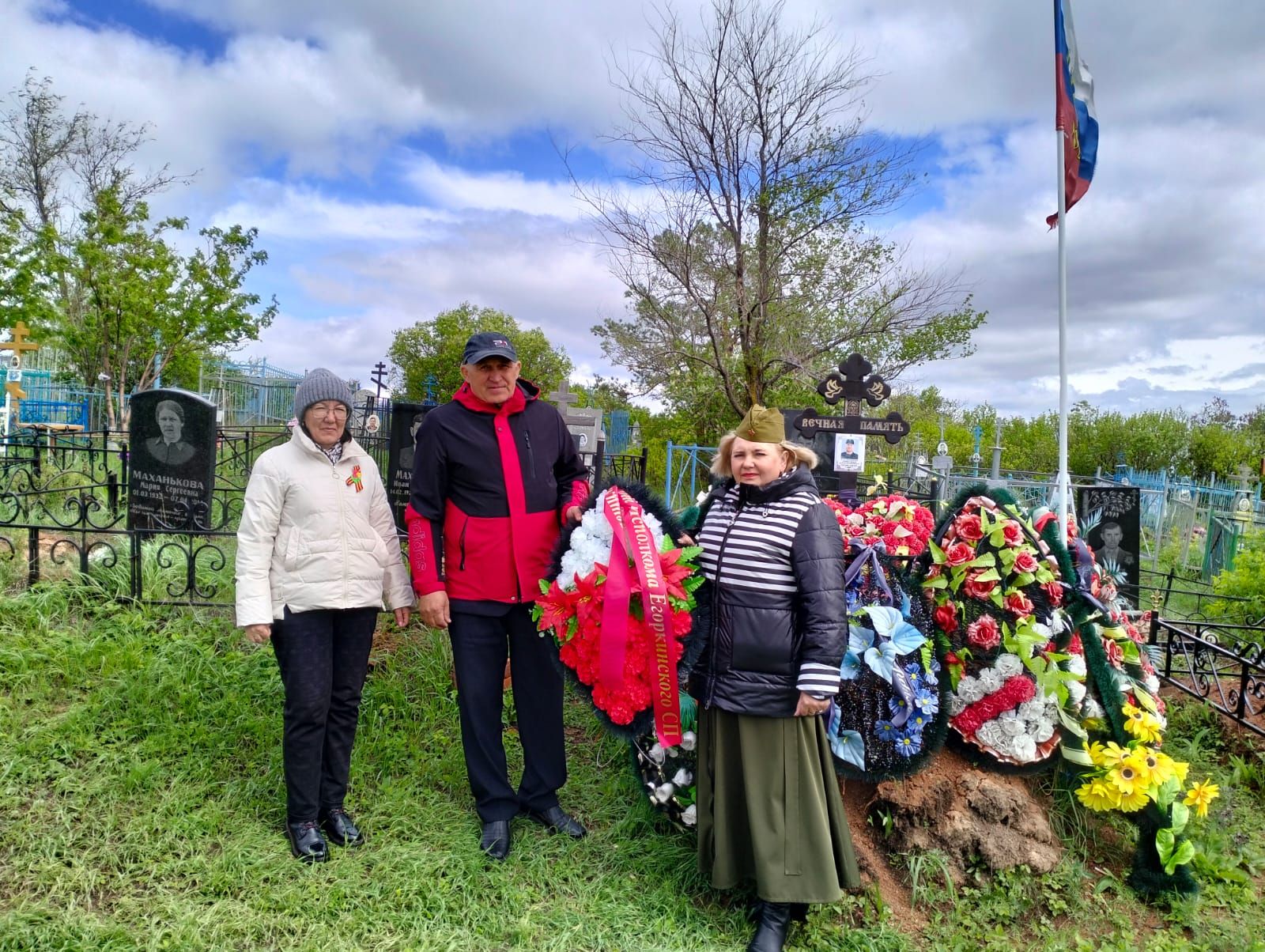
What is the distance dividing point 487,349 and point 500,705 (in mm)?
1391

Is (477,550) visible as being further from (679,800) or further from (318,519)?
(679,800)

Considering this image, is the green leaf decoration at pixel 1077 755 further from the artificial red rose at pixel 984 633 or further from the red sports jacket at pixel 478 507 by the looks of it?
the red sports jacket at pixel 478 507

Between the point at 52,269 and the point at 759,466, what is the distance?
56.0 feet

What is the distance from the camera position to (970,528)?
3195 mm

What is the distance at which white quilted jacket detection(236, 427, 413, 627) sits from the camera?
9.17 feet

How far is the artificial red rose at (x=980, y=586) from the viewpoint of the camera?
3127 mm

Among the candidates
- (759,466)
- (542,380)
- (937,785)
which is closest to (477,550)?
(759,466)

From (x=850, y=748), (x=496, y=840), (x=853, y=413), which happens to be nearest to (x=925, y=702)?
(x=850, y=748)

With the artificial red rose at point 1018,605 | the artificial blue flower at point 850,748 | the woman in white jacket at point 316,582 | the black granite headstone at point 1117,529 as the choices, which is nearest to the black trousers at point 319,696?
the woman in white jacket at point 316,582

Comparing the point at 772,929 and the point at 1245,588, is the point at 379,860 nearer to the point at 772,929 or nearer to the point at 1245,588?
the point at 772,929

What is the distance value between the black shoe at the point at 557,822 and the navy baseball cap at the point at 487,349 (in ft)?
6.10

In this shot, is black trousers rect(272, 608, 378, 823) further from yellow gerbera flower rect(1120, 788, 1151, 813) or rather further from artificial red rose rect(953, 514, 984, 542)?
yellow gerbera flower rect(1120, 788, 1151, 813)

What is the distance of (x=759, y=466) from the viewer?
2656 millimetres

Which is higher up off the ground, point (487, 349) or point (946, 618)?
point (487, 349)
